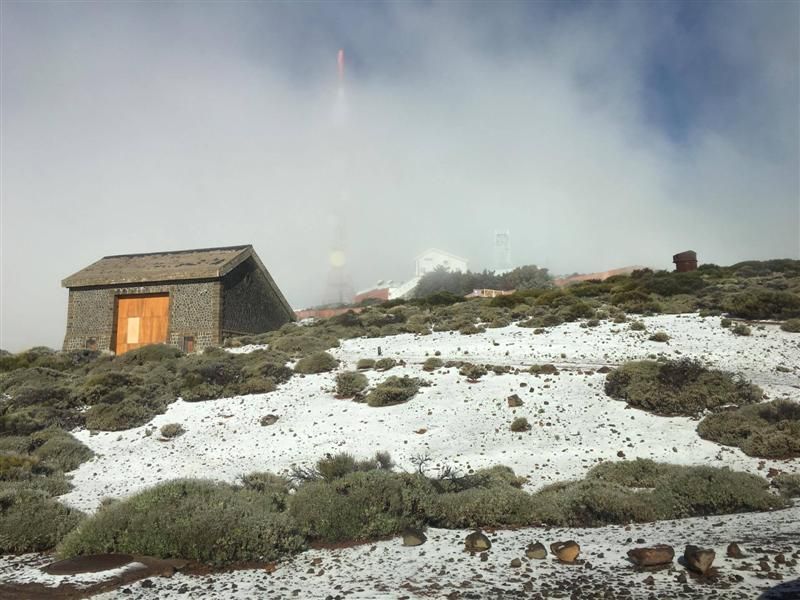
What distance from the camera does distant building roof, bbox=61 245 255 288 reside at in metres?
29.2

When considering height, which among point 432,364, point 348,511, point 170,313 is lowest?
point 348,511

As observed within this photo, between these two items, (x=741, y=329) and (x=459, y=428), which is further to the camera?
(x=741, y=329)

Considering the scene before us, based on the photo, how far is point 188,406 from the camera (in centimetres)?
1748

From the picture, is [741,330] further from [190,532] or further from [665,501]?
[190,532]

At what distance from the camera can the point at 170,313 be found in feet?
95.1

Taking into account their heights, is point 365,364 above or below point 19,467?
above

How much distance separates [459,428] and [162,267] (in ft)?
76.8

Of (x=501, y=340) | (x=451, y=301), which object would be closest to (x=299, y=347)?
(x=501, y=340)

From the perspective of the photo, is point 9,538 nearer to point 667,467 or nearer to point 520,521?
point 520,521

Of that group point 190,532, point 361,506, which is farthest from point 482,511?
point 190,532

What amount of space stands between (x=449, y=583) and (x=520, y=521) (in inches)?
96.1

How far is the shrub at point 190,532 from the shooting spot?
6293 mm

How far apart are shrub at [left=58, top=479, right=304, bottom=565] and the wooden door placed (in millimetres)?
24026

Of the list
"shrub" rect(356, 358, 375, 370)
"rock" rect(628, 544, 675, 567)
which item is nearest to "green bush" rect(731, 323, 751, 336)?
"shrub" rect(356, 358, 375, 370)
